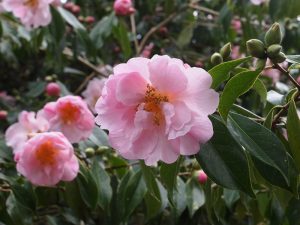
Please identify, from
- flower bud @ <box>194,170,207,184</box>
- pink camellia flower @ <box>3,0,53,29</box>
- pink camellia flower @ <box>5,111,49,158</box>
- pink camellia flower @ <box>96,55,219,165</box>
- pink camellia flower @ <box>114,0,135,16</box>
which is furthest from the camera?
pink camellia flower @ <box>114,0,135,16</box>

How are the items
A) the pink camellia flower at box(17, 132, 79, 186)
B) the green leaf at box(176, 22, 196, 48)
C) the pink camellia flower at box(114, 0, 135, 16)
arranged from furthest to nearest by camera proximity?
the green leaf at box(176, 22, 196, 48), the pink camellia flower at box(114, 0, 135, 16), the pink camellia flower at box(17, 132, 79, 186)

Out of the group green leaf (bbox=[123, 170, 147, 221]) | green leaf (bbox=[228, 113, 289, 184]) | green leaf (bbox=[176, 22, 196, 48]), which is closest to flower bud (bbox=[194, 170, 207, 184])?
green leaf (bbox=[123, 170, 147, 221])

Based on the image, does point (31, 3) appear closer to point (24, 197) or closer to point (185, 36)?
point (24, 197)

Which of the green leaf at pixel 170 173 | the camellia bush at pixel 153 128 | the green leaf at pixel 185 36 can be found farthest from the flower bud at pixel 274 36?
the green leaf at pixel 185 36

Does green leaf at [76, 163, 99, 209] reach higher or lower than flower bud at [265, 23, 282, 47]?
lower

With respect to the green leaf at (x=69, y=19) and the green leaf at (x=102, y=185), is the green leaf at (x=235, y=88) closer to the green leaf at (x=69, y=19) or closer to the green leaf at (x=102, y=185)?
the green leaf at (x=102, y=185)

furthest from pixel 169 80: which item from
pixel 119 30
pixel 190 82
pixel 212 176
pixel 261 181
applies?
pixel 119 30

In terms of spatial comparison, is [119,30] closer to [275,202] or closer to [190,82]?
[275,202]

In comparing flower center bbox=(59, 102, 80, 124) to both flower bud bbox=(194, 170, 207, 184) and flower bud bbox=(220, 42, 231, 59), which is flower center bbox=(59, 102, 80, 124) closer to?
flower bud bbox=(194, 170, 207, 184)
